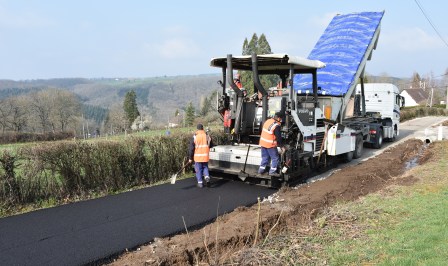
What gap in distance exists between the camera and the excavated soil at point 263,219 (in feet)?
14.9

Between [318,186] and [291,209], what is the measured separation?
2.30 m

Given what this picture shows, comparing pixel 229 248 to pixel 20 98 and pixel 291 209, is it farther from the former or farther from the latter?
pixel 20 98

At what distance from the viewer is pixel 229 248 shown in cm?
494

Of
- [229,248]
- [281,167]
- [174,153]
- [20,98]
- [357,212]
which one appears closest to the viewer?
[229,248]

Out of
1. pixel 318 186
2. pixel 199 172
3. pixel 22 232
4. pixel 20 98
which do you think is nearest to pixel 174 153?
pixel 199 172

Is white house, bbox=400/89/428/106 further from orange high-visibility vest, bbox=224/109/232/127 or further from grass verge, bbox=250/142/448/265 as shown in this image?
grass verge, bbox=250/142/448/265

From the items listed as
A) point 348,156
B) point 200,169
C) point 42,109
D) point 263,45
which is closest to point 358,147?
point 348,156

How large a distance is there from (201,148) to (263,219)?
9.57ft

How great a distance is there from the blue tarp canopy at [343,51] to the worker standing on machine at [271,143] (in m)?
3.81

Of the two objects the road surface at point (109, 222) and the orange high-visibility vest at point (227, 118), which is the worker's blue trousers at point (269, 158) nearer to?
the road surface at point (109, 222)

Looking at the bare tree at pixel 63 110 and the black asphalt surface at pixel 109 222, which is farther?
the bare tree at pixel 63 110

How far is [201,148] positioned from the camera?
8344 mm

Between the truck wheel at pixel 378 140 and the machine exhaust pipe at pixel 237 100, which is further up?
the machine exhaust pipe at pixel 237 100

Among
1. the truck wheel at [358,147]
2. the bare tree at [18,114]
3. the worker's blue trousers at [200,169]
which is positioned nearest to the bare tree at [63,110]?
the bare tree at [18,114]
